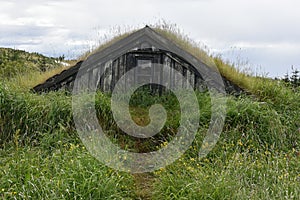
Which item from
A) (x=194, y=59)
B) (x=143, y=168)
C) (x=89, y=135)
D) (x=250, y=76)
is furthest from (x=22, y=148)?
(x=250, y=76)

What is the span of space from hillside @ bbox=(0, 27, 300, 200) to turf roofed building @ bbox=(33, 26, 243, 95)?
1.45 ft

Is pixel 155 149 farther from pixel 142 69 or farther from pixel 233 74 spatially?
pixel 233 74

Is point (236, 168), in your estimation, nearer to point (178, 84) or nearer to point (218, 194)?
point (218, 194)

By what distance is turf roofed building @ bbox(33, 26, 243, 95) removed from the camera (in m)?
8.48

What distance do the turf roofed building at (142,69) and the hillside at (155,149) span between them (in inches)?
17.4

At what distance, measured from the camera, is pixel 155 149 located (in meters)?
6.70

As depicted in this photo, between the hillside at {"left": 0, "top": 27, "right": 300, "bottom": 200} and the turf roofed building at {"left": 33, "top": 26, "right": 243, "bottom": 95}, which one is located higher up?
the turf roofed building at {"left": 33, "top": 26, "right": 243, "bottom": 95}

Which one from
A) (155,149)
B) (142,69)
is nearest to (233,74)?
(142,69)

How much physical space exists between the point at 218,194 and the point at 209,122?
8.12ft

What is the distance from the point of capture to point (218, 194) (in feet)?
14.1

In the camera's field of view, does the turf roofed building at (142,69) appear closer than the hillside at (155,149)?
No

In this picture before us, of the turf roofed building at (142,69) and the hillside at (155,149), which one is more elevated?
the turf roofed building at (142,69)

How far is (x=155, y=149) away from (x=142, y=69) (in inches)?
93.8

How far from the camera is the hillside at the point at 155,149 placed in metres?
4.42
